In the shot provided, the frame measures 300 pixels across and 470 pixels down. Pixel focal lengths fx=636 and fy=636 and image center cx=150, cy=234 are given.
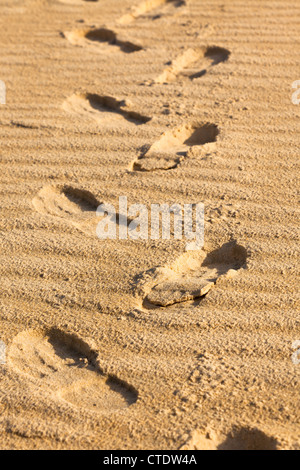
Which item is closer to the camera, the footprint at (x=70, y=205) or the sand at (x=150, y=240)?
the sand at (x=150, y=240)

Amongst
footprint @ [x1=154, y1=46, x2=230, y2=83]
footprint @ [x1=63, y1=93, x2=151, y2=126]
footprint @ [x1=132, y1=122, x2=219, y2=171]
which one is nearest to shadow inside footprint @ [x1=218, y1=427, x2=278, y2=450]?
footprint @ [x1=132, y1=122, x2=219, y2=171]

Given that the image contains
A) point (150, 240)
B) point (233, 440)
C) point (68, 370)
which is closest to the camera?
point (233, 440)

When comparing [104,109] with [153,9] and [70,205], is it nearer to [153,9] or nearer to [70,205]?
[70,205]

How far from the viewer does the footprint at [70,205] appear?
2244 millimetres

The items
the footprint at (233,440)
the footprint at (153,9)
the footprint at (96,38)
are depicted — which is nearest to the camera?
the footprint at (233,440)

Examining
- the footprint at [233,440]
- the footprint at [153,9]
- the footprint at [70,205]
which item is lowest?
the footprint at [233,440]

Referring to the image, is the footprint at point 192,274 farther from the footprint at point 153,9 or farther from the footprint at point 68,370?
the footprint at point 153,9

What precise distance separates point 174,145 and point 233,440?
4.64 feet

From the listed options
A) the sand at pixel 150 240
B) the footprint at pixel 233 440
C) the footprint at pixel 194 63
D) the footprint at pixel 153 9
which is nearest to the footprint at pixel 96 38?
the sand at pixel 150 240

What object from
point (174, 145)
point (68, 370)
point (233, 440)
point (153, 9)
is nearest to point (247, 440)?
point (233, 440)

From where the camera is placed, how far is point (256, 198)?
2266 millimetres

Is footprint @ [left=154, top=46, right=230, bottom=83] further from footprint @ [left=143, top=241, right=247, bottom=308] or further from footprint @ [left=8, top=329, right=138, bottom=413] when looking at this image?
footprint @ [left=8, top=329, right=138, bottom=413]

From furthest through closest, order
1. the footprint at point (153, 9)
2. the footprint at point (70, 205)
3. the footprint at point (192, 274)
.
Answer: the footprint at point (153, 9), the footprint at point (70, 205), the footprint at point (192, 274)

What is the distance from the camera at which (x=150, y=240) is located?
214cm
